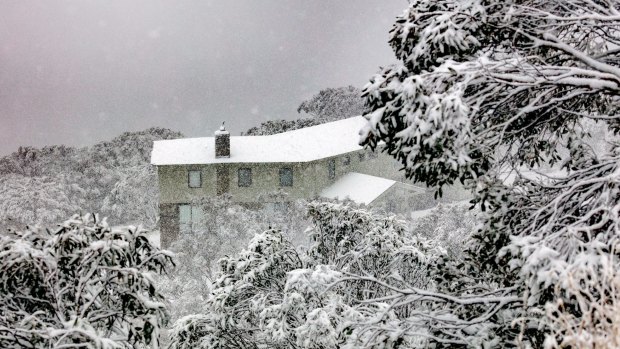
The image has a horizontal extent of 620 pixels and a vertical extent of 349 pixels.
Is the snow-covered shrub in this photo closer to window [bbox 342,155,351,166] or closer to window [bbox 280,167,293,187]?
window [bbox 342,155,351,166]

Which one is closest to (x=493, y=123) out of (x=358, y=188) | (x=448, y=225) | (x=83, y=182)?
(x=448, y=225)

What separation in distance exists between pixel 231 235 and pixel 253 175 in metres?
9.87

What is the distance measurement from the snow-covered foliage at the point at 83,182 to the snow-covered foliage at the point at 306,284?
A: 28.0 meters

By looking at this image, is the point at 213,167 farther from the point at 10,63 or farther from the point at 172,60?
the point at 172,60

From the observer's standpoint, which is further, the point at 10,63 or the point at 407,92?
the point at 10,63

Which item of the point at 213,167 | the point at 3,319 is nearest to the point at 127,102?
the point at 213,167

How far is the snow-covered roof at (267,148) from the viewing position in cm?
3553

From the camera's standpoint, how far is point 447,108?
15.8 feet

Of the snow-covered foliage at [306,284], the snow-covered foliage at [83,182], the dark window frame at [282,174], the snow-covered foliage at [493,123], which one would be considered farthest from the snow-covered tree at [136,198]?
the snow-covered foliage at [493,123]

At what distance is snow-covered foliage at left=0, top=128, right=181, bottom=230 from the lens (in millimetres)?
37281

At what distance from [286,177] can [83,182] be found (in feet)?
71.1

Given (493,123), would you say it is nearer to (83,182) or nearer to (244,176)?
(244,176)

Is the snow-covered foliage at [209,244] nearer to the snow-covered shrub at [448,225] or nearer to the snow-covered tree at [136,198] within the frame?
the snow-covered shrub at [448,225]

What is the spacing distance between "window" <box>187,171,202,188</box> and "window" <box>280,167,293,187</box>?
5.62 meters
